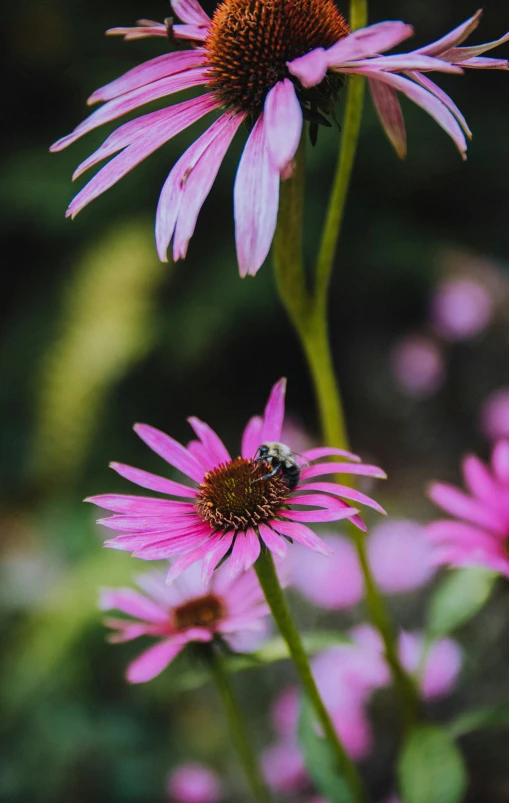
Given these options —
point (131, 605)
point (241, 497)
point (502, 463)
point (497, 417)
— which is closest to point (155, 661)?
point (131, 605)

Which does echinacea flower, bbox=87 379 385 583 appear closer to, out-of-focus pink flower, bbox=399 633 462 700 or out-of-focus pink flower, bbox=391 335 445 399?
out-of-focus pink flower, bbox=399 633 462 700

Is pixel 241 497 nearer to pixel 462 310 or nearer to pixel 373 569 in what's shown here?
pixel 373 569

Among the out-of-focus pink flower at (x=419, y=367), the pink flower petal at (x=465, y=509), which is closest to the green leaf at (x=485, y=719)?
the pink flower petal at (x=465, y=509)

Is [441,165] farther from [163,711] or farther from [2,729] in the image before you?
[2,729]

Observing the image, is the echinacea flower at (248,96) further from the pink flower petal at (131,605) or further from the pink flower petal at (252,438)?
the pink flower petal at (131,605)

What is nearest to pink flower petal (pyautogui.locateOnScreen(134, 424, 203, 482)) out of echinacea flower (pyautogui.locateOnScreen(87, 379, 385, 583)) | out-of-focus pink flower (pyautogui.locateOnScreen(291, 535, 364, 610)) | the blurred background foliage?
echinacea flower (pyautogui.locateOnScreen(87, 379, 385, 583))

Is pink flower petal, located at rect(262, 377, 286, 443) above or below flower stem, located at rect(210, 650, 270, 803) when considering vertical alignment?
above
